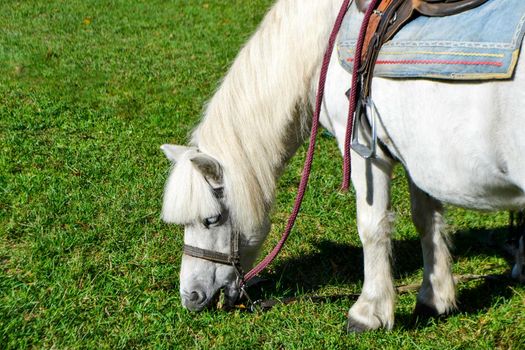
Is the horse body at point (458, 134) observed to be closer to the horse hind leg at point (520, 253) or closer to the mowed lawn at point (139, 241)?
the mowed lawn at point (139, 241)

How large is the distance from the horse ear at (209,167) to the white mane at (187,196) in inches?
0.9

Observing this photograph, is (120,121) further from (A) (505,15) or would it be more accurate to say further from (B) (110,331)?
(A) (505,15)

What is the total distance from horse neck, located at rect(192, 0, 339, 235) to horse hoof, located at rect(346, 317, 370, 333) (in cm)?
63

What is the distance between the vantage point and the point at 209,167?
Answer: 3047 millimetres

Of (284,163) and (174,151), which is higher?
(174,151)

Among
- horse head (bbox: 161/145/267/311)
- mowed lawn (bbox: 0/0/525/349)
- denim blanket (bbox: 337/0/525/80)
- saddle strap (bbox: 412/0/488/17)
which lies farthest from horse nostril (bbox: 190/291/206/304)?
saddle strap (bbox: 412/0/488/17)

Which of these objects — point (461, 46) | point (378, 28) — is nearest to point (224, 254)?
point (378, 28)

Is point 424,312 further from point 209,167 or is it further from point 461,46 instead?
point 461,46

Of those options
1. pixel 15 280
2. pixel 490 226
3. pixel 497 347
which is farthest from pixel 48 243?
pixel 490 226

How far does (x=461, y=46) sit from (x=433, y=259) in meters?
1.36

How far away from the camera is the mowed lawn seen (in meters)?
3.20

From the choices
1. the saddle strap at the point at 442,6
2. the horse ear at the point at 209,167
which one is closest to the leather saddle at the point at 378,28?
the saddle strap at the point at 442,6

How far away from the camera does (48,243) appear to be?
3871 mm

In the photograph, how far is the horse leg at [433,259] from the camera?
10.8 feet
